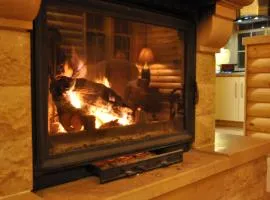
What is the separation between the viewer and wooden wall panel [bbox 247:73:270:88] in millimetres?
3315

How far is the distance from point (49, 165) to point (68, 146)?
14cm

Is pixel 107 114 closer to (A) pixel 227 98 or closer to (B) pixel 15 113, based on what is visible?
(B) pixel 15 113

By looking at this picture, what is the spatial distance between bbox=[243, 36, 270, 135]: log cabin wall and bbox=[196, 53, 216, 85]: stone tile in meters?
1.52

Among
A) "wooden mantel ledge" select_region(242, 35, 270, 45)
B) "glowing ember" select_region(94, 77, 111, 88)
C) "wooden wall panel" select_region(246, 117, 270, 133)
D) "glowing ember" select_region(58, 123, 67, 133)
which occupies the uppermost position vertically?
"wooden mantel ledge" select_region(242, 35, 270, 45)

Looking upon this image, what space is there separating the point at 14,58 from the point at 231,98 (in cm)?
453

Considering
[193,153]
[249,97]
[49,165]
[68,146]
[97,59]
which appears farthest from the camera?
[249,97]

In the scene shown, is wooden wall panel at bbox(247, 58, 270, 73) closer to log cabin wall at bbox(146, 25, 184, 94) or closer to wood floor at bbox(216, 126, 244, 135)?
wood floor at bbox(216, 126, 244, 135)

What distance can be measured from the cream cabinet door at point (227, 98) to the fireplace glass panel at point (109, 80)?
3566mm

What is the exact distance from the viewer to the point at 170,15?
5.40ft

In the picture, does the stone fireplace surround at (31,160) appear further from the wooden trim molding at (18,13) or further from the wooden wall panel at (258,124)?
the wooden wall panel at (258,124)

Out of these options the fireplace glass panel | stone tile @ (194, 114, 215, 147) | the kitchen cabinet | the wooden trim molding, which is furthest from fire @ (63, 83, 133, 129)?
the kitchen cabinet

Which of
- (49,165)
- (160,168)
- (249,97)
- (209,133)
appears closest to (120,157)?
(160,168)

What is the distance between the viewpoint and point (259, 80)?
11.1 ft

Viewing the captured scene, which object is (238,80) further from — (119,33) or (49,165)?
(49,165)
